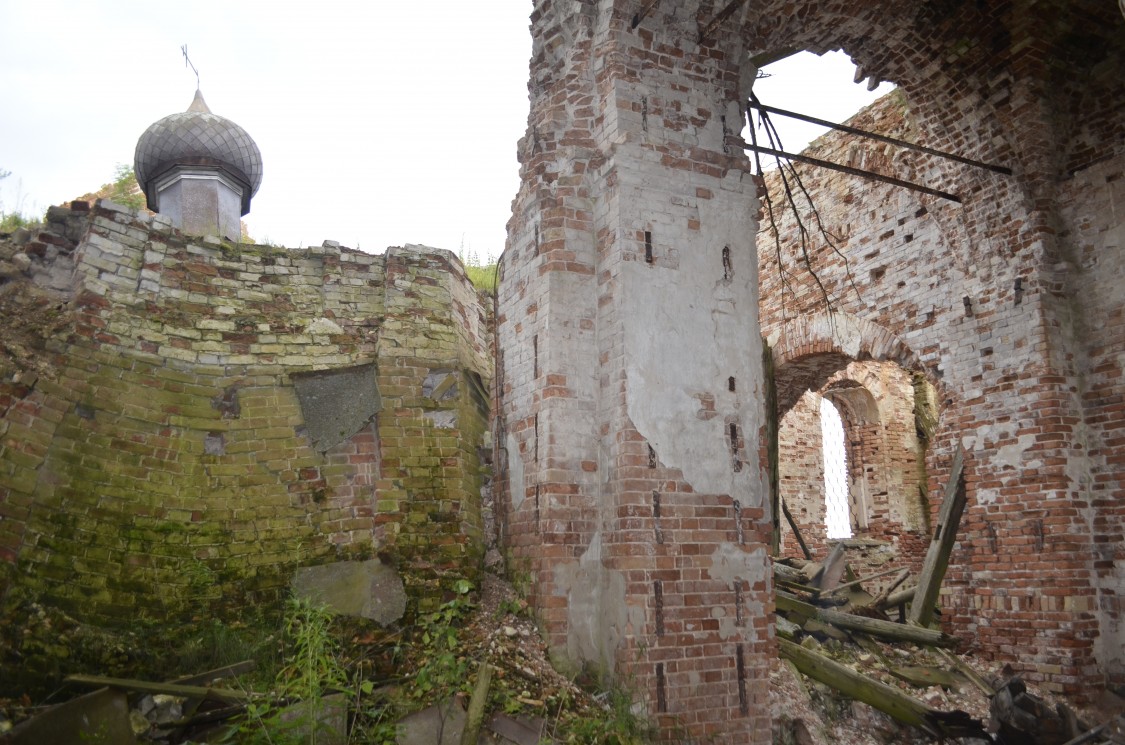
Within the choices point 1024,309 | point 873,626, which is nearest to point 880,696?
point 873,626

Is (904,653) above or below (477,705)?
below

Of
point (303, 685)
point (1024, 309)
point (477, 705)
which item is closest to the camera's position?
point (477, 705)

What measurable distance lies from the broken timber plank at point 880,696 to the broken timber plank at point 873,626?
3.68ft

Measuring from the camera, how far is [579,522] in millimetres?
5367

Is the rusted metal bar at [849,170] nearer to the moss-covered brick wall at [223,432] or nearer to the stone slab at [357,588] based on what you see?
the moss-covered brick wall at [223,432]

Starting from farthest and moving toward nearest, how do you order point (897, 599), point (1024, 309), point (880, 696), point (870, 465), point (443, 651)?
point (870, 465) < point (897, 599) < point (1024, 309) < point (880, 696) < point (443, 651)

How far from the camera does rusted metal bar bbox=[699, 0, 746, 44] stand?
229 inches

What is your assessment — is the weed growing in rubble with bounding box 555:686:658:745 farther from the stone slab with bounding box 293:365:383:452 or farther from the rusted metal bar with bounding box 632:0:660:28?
the rusted metal bar with bounding box 632:0:660:28

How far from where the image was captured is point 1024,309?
25.5ft

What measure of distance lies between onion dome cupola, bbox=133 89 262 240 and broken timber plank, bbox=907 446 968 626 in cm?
900

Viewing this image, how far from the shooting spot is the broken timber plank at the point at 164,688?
14.5 ft

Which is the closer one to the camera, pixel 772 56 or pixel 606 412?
pixel 606 412

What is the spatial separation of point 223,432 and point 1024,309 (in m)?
7.10

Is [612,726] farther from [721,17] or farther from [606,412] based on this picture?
[721,17]
